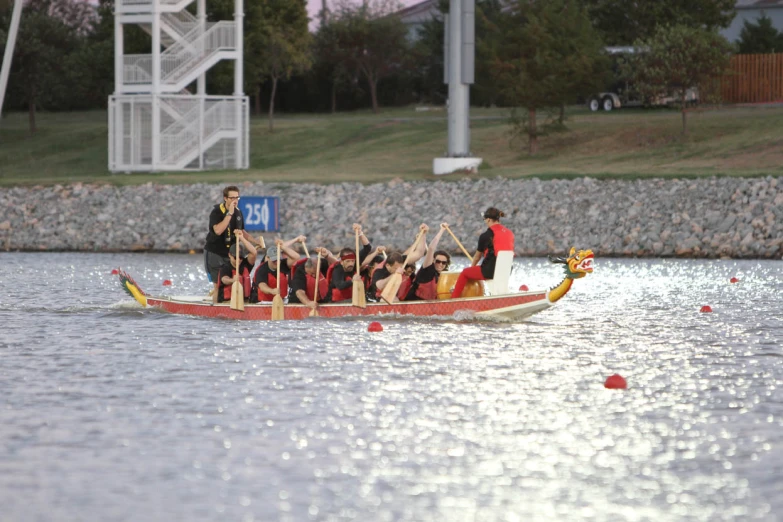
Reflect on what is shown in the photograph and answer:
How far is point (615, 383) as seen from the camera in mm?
15031

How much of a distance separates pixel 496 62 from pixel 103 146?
19354 mm

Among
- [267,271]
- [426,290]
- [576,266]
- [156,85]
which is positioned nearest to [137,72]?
[156,85]

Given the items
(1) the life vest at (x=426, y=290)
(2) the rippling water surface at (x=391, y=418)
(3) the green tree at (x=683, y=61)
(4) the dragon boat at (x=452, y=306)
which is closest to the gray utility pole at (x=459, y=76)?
(3) the green tree at (x=683, y=61)

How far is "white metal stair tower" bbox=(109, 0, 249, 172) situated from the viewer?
168 feet

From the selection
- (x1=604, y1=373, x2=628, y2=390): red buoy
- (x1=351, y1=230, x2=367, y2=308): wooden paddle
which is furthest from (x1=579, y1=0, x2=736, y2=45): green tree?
(x1=604, y1=373, x2=628, y2=390): red buoy

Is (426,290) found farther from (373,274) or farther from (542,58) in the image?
(542,58)

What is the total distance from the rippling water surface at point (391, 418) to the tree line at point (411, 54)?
29.9 metres

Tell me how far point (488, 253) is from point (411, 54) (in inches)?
2260

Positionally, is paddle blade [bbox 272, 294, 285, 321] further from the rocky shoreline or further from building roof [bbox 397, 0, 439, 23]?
building roof [bbox 397, 0, 439, 23]

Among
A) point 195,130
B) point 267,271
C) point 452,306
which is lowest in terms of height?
point 452,306

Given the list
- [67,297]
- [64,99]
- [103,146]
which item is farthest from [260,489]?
[64,99]

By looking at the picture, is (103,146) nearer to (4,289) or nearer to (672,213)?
(672,213)

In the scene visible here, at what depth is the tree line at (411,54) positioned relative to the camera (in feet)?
171

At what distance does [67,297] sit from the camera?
26406 millimetres
